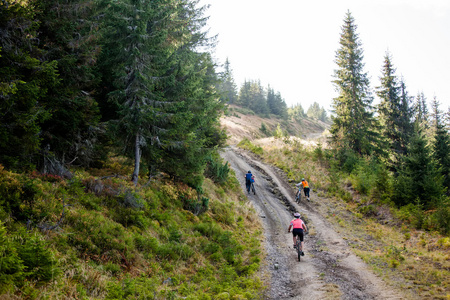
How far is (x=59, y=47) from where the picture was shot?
379 inches

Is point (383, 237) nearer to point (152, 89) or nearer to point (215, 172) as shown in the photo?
point (215, 172)

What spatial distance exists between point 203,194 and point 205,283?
813 cm

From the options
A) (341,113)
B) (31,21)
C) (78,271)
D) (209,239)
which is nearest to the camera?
(78,271)

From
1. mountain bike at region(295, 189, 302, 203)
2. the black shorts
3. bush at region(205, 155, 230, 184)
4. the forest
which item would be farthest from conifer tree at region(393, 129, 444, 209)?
bush at region(205, 155, 230, 184)

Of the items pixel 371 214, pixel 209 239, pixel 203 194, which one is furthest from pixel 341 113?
pixel 209 239

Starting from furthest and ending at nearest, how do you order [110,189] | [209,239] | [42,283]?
[209,239], [110,189], [42,283]

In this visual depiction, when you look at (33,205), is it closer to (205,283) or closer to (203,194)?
(205,283)

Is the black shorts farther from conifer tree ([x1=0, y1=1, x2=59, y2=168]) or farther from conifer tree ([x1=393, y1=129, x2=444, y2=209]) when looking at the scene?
conifer tree ([x1=0, y1=1, x2=59, y2=168])

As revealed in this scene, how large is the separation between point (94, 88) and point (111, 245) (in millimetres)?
7860

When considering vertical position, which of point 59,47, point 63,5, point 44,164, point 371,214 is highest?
point 63,5

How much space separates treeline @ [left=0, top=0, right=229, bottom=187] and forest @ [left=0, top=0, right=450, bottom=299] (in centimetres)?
5

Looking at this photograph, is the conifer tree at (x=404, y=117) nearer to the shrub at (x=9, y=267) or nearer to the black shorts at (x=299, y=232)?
the black shorts at (x=299, y=232)

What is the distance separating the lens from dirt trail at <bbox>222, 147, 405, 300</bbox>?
26.6 feet

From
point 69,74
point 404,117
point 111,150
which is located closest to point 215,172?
point 111,150
